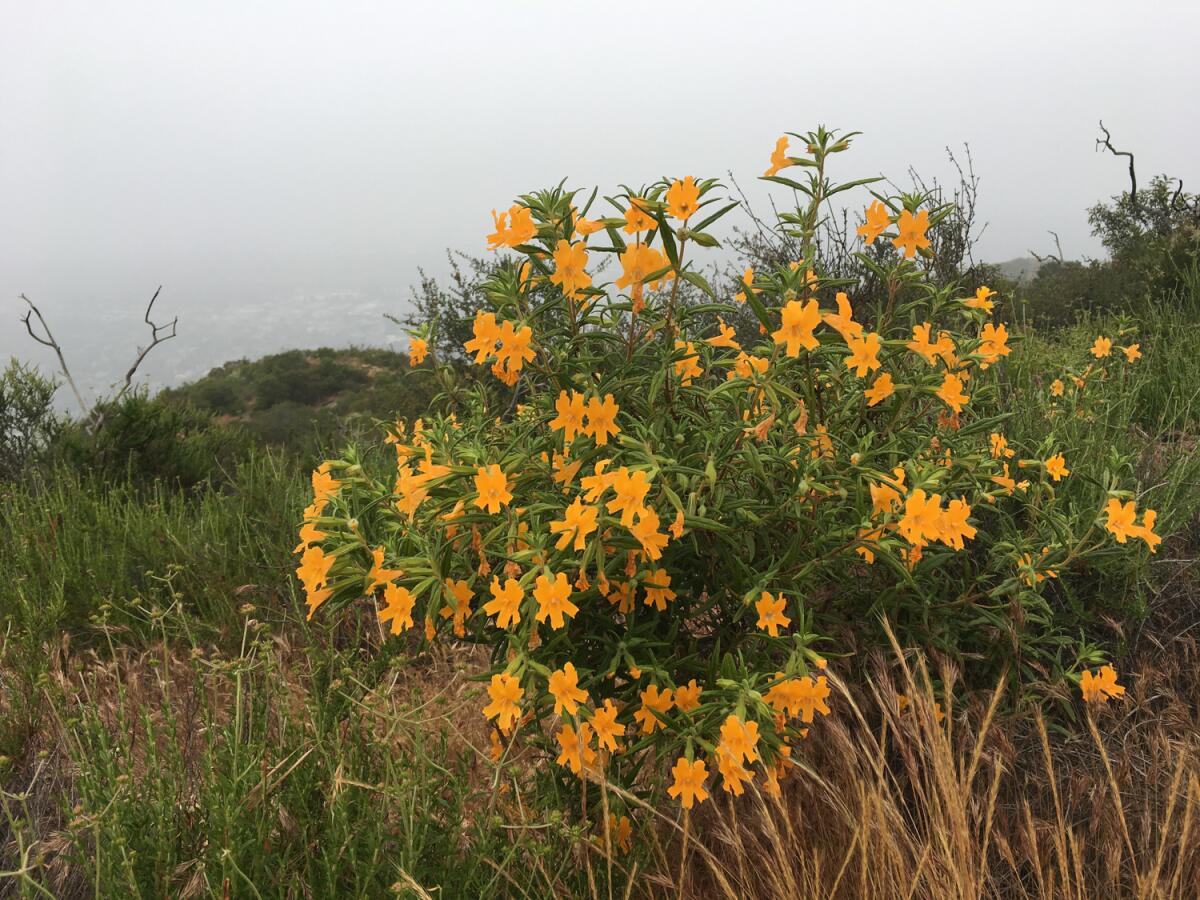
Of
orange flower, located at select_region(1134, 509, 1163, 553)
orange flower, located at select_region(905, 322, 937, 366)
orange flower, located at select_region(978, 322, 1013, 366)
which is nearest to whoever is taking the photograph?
orange flower, located at select_region(905, 322, 937, 366)

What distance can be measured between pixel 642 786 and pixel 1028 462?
1294 mm

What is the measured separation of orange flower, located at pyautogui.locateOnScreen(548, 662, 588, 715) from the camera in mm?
1545

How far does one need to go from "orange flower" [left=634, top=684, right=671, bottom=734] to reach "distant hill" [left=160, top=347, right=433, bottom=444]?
15.6 m

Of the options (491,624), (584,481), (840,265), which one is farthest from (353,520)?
(840,265)

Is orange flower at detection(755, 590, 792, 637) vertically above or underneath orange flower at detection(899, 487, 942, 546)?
underneath

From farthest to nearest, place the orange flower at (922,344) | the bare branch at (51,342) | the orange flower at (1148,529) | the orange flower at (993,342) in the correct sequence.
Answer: the bare branch at (51,342) → the orange flower at (993,342) → the orange flower at (1148,529) → the orange flower at (922,344)

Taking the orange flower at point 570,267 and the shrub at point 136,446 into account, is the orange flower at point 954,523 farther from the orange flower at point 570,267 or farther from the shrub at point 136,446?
the shrub at point 136,446

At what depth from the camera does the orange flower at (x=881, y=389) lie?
1807 millimetres

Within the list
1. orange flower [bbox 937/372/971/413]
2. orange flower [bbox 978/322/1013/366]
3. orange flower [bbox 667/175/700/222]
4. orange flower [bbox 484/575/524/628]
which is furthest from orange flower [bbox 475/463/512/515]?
orange flower [bbox 978/322/1013/366]

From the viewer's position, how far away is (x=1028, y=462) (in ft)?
6.78

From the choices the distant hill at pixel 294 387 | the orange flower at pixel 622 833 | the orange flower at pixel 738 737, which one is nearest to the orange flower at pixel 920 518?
the orange flower at pixel 738 737

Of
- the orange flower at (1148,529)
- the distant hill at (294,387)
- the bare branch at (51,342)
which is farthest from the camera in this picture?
the distant hill at (294,387)

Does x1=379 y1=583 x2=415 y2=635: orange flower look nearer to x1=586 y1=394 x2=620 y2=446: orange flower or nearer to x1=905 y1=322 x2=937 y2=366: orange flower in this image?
x1=586 y1=394 x2=620 y2=446: orange flower

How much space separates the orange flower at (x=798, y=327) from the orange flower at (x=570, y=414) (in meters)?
0.42
